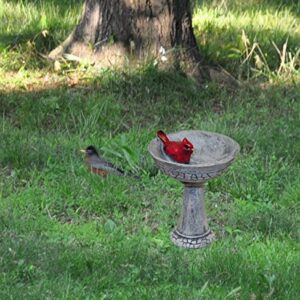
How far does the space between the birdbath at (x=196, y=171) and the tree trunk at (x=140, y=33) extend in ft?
7.71

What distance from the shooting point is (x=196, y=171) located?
491cm

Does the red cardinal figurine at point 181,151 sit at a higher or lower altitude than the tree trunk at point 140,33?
higher

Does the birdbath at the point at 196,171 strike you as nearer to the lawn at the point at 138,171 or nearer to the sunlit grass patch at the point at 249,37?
the lawn at the point at 138,171

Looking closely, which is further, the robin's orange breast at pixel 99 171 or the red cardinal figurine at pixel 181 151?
the robin's orange breast at pixel 99 171

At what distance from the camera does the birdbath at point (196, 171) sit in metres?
4.93

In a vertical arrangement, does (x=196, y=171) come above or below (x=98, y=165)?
above

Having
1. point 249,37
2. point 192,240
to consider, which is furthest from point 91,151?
point 249,37

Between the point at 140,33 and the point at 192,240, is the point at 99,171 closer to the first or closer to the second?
the point at 192,240

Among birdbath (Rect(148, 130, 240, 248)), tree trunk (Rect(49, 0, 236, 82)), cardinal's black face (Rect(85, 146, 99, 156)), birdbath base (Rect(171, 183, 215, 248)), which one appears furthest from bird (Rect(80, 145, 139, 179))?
tree trunk (Rect(49, 0, 236, 82))

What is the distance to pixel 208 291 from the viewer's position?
4.53 m

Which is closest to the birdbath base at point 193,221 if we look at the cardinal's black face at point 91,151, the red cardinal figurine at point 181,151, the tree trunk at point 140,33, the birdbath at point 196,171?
the birdbath at point 196,171

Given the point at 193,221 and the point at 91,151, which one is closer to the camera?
the point at 193,221

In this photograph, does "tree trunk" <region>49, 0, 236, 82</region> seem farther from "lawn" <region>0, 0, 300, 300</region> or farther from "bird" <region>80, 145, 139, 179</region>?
"bird" <region>80, 145, 139, 179</region>

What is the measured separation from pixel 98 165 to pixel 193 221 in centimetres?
101
